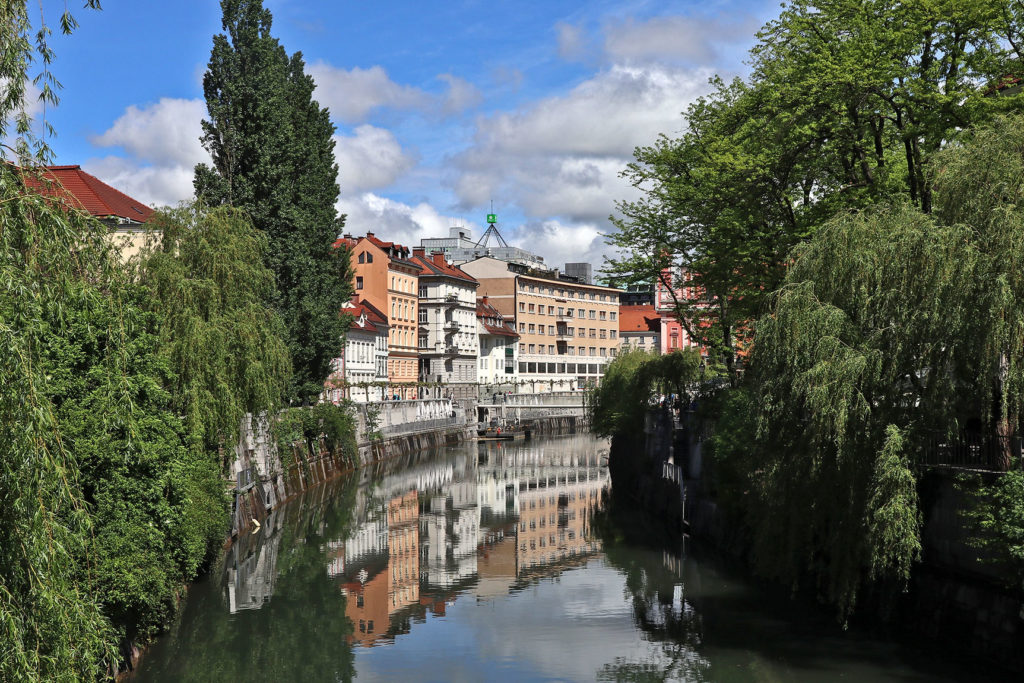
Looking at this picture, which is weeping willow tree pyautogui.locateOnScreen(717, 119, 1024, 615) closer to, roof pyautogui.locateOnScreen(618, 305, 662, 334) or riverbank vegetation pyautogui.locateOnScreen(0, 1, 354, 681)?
riverbank vegetation pyautogui.locateOnScreen(0, 1, 354, 681)

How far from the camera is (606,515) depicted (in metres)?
46.7

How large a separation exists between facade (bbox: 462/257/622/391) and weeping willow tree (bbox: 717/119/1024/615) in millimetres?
108956

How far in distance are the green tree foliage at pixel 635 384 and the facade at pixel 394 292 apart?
36579 mm

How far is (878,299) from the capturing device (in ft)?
67.8

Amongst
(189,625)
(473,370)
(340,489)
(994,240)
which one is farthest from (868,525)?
(473,370)

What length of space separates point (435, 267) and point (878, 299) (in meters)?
97.6

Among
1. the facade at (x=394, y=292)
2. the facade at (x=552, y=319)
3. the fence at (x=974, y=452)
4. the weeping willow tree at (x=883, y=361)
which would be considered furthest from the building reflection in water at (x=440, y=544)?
the facade at (x=552, y=319)

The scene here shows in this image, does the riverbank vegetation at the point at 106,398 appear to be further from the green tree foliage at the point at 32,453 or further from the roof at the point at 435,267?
the roof at the point at 435,267

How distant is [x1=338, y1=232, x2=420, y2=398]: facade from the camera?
3962 inches

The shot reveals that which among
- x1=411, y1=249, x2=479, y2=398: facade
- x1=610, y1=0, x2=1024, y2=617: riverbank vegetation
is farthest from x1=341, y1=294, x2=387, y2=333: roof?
x1=610, y1=0, x2=1024, y2=617: riverbank vegetation

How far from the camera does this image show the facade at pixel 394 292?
100625 mm

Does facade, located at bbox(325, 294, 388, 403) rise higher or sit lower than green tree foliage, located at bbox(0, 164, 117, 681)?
higher

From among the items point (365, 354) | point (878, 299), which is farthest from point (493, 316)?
point (878, 299)

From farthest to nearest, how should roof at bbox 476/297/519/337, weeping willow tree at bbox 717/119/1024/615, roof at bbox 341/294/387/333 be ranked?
roof at bbox 476/297/519/337
roof at bbox 341/294/387/333
weeping willow tree at bbox 717/119/1024/615
